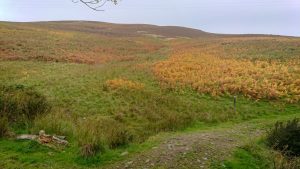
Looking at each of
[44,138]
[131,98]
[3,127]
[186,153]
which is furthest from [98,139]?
[131,98]

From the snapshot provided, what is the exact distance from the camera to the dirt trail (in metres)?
11.4

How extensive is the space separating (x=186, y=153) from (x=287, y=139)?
13.1ft

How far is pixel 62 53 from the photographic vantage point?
47000 millimetres

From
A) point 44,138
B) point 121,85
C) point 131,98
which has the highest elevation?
point 44,138

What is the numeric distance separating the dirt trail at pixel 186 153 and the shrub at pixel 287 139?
42.5 inches

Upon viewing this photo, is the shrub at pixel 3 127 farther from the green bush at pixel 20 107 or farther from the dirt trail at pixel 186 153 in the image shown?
the dirt trail at pixel 186 153

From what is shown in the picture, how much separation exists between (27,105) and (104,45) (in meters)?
46.5

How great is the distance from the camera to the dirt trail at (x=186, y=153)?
11375mm

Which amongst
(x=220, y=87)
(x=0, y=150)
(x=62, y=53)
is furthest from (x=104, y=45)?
(x=0, y=150)

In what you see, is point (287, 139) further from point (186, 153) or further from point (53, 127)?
point (53, 127)

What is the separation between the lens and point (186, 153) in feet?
39.9

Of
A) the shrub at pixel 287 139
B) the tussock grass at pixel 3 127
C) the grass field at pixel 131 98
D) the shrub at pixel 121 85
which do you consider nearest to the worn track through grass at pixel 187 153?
the grass field at pixel 131 98

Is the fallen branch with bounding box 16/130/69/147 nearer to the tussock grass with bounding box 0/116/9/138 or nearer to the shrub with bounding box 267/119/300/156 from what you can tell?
A: the tussock grass with bounding box 0/116/9/138

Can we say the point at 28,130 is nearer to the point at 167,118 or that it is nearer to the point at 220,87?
the point at 167,118
